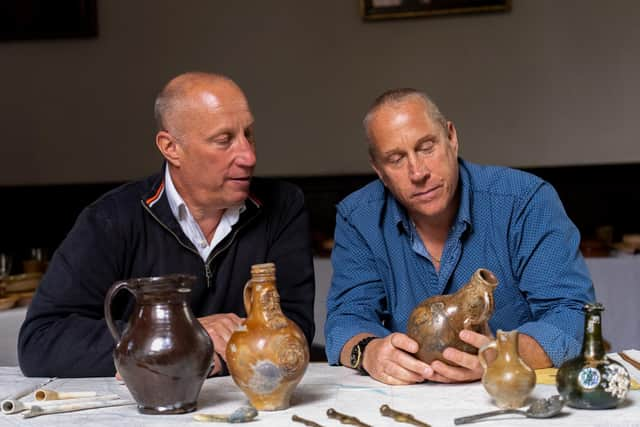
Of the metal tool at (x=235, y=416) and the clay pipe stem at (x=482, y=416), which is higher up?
the clay pipe stem at (x=482, y=416)

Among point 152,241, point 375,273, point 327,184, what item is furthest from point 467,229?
point 327,184

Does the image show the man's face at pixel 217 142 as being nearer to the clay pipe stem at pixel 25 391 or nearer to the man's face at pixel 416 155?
the man's face at pixel 416 155

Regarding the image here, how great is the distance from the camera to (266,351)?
1794mm

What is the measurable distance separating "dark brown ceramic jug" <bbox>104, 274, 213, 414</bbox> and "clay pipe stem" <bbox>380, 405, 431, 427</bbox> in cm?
37

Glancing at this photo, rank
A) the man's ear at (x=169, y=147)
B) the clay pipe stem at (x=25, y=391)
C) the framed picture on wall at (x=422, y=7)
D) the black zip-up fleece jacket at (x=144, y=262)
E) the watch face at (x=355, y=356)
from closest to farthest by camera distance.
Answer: the clay pipe stem at (x=25, y=391) < the watch face at (x=355, y=356) < the black zip-up fleece jacket at (x=144, y=262) < the man's ear at (x=169, y=147) < the framed picture on wall at (x=422, y=7)

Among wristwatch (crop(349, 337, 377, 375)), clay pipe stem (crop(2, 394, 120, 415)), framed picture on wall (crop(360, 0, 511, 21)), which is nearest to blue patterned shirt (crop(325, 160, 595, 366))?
wristwatch (crop(349, 337, 377, 375))

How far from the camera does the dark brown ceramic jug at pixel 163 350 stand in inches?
70.8

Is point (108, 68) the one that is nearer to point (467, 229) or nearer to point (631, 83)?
point (631, 83)

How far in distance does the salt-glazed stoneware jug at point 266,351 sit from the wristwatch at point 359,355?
16.0 inches

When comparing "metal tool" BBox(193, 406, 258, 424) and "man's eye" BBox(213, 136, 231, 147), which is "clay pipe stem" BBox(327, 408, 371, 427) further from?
"man's eye" BBox(213, 136, 231, 147)

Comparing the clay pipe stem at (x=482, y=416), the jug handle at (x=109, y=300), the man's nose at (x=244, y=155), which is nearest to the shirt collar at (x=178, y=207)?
the man's nose at (x=244, y=155)

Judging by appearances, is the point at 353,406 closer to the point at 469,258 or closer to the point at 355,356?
the point at 355,356

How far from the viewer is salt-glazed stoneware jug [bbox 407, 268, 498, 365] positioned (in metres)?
1.95

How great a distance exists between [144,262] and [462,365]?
1005 millimetres
